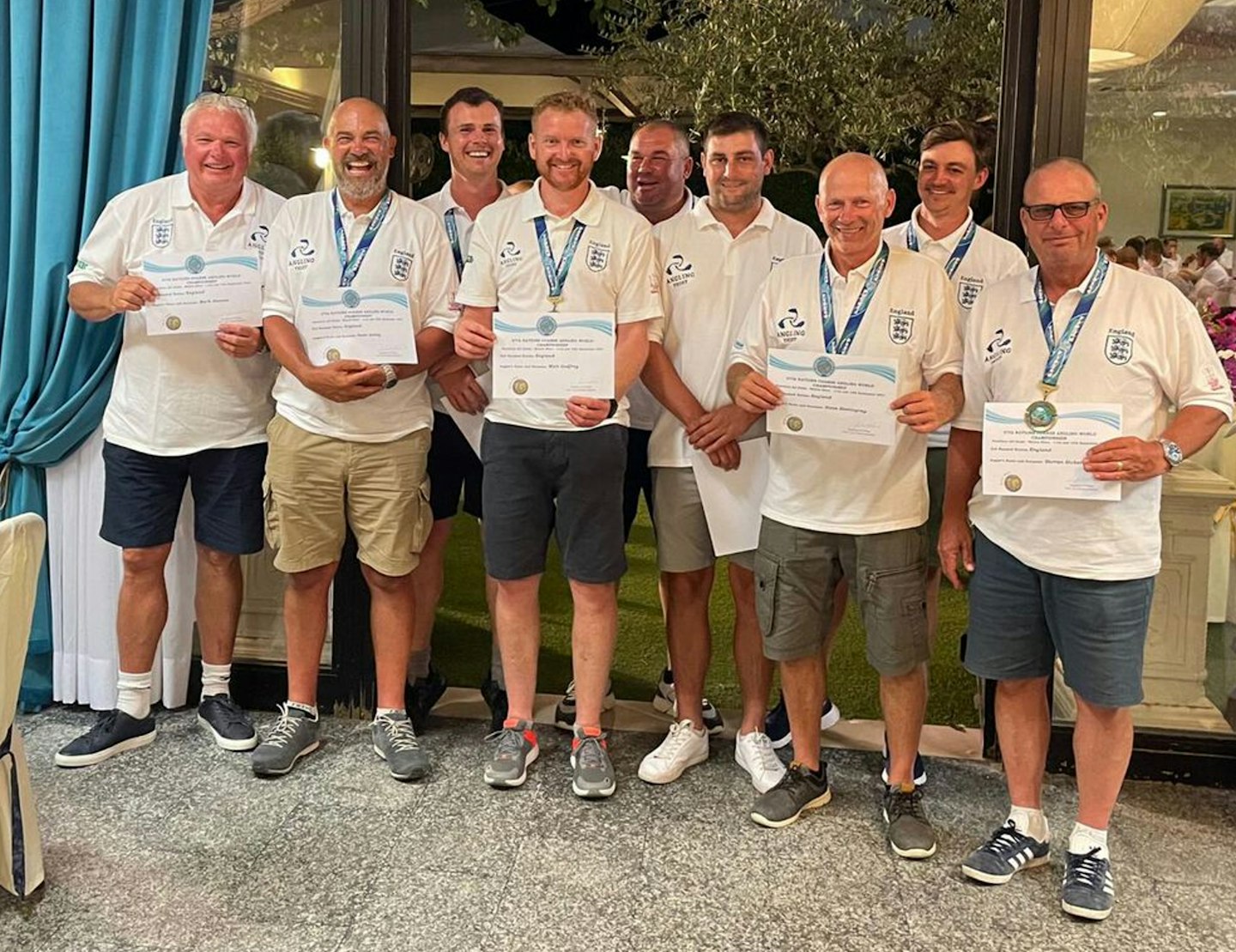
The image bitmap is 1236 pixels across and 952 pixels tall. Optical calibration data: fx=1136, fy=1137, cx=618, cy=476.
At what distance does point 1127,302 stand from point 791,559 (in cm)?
93

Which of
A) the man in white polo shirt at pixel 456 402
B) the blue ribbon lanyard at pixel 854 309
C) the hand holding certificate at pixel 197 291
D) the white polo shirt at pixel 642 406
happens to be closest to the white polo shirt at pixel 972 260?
the blue ribbon lanyard at pixel 854 309

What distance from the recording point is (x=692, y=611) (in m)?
3.14

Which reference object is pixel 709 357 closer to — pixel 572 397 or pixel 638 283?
pixel 638 283

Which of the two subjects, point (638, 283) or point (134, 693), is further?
point (134, 693)

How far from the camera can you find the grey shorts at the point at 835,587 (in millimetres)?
2641

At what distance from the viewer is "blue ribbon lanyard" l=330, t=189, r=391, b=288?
9.67ft

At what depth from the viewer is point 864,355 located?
2570mm

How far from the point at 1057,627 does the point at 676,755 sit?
1114 mm

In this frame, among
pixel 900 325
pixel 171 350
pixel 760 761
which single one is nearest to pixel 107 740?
pixel 171 350

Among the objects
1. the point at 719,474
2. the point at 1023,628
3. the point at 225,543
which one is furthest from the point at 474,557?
the point at 1023,628

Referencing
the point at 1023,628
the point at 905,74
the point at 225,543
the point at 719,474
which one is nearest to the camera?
the point at 1023,628

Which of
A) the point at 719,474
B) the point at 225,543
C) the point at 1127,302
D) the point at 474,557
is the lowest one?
the point at 474,557

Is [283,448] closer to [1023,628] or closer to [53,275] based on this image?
[53,275]

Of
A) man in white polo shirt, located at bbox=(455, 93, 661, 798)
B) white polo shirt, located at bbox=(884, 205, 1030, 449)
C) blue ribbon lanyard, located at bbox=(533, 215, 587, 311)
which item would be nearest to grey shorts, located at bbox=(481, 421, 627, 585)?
man in white polo shirt, located at bbox=(455, 93, 661, 798)
